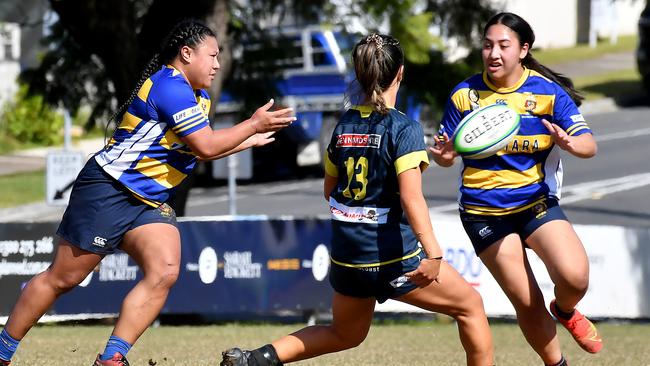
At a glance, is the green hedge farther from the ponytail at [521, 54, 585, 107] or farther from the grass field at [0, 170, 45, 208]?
the ponytail at [521, 54, 585, 107]

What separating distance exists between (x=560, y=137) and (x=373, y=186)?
46.3 inches

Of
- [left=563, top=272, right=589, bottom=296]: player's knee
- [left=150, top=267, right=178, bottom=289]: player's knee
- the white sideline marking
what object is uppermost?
[left=150, top=267, right=178, bottom=289]: player's knee

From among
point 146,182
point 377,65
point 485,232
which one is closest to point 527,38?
point 485,232

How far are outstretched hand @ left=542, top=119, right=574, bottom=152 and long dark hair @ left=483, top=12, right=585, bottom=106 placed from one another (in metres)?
0.49

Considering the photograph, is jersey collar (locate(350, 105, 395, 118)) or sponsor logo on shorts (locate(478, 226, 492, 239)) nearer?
jersey collar (locate(350, 105, 395, 118))

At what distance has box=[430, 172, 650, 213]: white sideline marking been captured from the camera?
19.3 m

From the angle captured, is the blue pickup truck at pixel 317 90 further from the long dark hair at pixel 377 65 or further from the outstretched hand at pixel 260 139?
the long dark hair at pixel 377 65

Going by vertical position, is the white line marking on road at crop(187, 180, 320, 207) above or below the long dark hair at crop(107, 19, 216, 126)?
below

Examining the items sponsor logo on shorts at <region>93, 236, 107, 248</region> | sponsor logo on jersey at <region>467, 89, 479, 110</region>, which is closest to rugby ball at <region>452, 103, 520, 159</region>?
sponsor logo on jersey at <region>467, 89, 479, 110</region>

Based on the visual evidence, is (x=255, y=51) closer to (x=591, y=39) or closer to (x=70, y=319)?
(x=70, y=319)

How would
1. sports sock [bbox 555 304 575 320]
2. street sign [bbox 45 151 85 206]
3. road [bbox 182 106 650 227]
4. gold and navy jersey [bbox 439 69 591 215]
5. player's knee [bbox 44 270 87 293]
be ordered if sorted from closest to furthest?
1. player's knee [bbox 44 270 87 293]
2. gold and navy jersey [bbox 439 69 591 215]
3. sports sock [bbox 555 304 575 320]
4. street sign [bbox 45 151 85 206]
5. road [bbox 182 106 650 227]

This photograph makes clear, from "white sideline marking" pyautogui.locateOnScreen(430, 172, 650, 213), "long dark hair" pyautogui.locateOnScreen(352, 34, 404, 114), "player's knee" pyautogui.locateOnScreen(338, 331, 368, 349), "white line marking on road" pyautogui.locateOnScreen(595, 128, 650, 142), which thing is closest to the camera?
"long dark hair" pyautogui.locateOnScreen(352, 34, 404, 114)

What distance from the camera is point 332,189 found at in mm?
5727

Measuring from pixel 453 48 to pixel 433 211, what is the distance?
3368 millimetres
